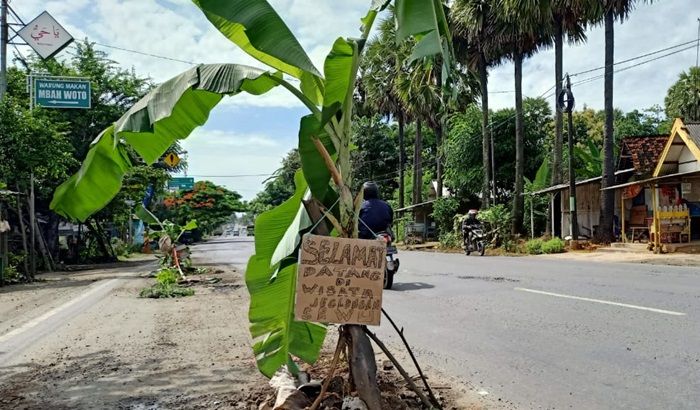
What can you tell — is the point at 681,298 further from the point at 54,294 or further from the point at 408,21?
the point at 54,294

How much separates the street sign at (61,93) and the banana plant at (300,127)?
1622cm

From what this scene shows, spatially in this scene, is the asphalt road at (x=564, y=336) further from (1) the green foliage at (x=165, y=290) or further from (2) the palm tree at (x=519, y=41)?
(2) the palm tree at (x=519, y=41)

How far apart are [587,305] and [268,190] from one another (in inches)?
3378

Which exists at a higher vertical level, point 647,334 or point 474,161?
point 474,161

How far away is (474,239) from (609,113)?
23.9 feet

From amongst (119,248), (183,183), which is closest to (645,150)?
(119,248)

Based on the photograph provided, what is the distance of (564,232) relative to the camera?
27625 millimetres

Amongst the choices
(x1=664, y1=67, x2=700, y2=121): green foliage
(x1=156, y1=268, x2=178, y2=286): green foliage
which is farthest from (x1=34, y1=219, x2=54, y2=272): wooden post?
(x1=664, y1=67, x2=700, y2=121): green foliage

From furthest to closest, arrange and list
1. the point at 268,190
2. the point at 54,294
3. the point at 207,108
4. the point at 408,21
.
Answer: the point at 268,190 < the point at 54,294 < the point at 207,108 < the point at 408,21

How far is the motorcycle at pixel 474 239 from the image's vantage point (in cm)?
2258

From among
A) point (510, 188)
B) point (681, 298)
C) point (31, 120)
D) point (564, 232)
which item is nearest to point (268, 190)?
point (510, 188)

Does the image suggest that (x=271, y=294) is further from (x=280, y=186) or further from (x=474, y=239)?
(x=280, y=186)

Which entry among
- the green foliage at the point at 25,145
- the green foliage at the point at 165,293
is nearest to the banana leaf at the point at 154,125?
the green foliage at the point at 165,293

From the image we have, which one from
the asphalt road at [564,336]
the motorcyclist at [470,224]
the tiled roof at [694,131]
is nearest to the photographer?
the asphalt road at [564,336]
